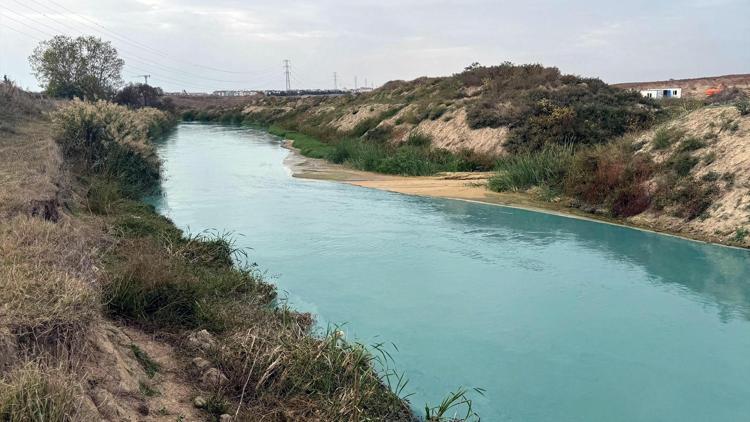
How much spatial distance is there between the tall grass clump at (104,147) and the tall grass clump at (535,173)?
38.8ft

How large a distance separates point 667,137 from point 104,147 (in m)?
16.9

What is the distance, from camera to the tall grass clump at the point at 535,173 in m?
21.1

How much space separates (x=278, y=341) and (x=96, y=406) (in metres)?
2.41

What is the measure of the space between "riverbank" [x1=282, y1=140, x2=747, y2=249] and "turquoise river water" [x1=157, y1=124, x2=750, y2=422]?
572 mm

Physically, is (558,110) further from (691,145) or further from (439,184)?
(691,145)

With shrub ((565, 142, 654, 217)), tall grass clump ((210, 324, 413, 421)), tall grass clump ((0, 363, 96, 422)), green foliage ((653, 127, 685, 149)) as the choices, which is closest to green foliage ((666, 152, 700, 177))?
shrub ((565, 142, 654, 217))

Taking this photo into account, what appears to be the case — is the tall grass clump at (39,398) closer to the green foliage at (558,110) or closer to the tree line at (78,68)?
the green foliage at (558,110)

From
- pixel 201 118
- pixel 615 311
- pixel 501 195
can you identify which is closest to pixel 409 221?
pixel 501 195

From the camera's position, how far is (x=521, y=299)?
1112 cm

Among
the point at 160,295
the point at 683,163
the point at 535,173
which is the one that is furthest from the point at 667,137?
the point at 160,295

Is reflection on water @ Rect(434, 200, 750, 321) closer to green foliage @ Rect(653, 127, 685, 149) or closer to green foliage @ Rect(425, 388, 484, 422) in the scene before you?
green foliage @ Rect(653, 127, 685, 149)

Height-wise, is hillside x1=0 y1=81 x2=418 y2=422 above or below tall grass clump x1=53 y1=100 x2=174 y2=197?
below

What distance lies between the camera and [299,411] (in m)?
6.11

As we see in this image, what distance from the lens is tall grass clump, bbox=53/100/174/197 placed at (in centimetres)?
1836
